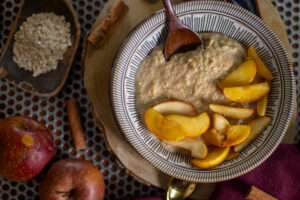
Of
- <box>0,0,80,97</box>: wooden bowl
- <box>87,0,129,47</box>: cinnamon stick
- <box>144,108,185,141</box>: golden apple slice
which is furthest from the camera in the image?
<box>0,0,80,97</box>: wooden bowl

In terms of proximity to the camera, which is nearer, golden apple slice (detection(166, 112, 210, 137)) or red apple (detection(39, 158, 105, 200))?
golden apple slice (detection(166, 112, 210, 137))

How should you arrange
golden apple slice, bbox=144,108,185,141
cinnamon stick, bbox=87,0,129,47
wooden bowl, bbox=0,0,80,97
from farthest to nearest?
wooden bowl, bbox=0,0,80,97 < cinnamon stick, bbox=87,0,129,47 < golden apple slice, bbox=144,108,185,141

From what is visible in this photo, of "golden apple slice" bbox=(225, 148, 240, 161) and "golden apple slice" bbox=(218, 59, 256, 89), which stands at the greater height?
"golden apple slice" bbox=(218, 59, 256, 89)

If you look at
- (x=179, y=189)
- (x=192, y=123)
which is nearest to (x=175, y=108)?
(x=192, y=123)

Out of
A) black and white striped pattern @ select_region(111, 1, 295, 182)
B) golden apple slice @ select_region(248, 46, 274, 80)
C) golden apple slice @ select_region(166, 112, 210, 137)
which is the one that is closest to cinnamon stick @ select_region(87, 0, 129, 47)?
black and white striped pattern @ select_region(111, 1, 295, 182)

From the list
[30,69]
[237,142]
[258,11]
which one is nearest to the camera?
[237,142]

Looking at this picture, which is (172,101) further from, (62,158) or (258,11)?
(62,158)

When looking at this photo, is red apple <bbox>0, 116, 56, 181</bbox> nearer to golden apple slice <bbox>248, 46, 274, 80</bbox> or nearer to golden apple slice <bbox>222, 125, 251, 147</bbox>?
golden apple slice <bbox>222, 125, 251, 147</bbox>

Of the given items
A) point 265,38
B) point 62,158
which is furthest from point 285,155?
point 62,158
